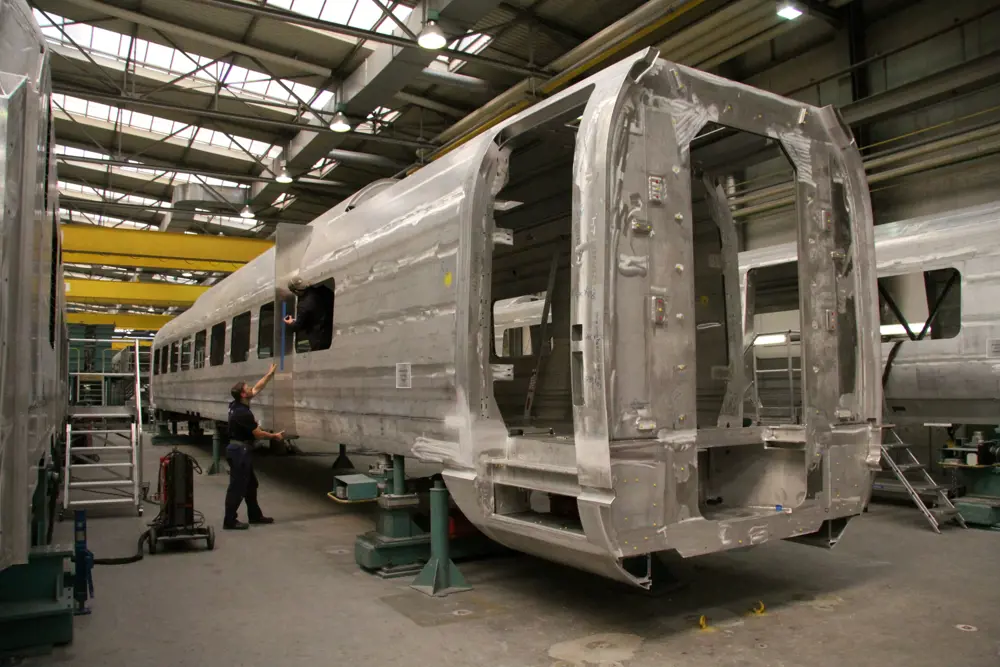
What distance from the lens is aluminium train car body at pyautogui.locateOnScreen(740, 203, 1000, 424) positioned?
7.71 m

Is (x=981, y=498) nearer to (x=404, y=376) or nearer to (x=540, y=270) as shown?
(x=540, y=270)

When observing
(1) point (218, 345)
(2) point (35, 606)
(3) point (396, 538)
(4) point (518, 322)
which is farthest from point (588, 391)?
(1) point (218, 345)

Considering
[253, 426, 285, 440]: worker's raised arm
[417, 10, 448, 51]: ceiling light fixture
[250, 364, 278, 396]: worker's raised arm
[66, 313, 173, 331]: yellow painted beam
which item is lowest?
[253, 426, 285, 440]: worker's raised arm

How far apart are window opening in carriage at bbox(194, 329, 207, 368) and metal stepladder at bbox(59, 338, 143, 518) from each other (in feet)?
3.63

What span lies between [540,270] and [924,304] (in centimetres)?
596

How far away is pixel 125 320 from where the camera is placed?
25359 millimetres

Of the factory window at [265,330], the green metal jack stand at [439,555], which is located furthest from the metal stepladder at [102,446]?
the green metal jack stand at [439,555]

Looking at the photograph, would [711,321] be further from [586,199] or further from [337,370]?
[337,370]

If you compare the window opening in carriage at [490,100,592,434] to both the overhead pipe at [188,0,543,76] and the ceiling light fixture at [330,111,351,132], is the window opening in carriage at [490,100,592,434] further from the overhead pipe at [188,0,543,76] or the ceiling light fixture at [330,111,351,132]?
the ceiling light fixture at [330,111,351,132]

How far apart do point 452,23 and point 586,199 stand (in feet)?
21.6

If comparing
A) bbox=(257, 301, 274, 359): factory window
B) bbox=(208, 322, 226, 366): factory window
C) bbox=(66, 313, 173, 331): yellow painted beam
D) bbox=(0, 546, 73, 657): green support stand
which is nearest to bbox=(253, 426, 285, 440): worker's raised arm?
bbox=(257, 301, 274, 359): factory window

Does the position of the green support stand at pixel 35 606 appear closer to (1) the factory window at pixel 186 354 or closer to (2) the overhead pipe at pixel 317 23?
(2) the overhead pipe at pixel 317 23

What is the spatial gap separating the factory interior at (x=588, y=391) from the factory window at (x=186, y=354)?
12.9 feet

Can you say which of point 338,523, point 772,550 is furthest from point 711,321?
point 338,523
